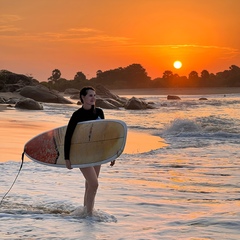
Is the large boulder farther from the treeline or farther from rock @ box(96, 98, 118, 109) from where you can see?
the treeline

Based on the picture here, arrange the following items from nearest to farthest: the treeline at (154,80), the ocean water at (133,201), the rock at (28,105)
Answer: the ocean water at (133,201), the rock at (28,105), the treeline at (154,80)

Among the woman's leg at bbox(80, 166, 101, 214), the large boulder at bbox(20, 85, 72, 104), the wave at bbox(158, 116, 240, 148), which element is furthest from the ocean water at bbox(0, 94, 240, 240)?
the large boulder at bbox(20, 85, 72, 104)

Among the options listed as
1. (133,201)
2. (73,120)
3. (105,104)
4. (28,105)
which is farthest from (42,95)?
(73,120)

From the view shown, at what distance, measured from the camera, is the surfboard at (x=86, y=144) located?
21.0 feet

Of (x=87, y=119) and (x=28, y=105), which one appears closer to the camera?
(x=87, y=119)

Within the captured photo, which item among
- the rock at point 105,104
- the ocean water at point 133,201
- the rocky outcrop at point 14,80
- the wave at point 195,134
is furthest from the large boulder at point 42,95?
the ocean water at point 133,201

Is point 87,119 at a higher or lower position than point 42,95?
higher

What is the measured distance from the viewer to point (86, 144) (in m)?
6.50

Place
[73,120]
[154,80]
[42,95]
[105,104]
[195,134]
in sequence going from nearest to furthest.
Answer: [73,120] < [195,134] < [105,104] < [42,95] < [154,80]

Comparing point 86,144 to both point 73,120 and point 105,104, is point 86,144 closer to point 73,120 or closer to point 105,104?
point 73,120

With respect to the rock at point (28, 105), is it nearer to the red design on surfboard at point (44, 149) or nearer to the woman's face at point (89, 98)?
the red design on surfboard at point (44, 149)

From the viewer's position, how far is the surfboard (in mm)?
6391

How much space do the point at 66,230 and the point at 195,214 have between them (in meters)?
1.73

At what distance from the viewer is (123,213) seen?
6.62m
